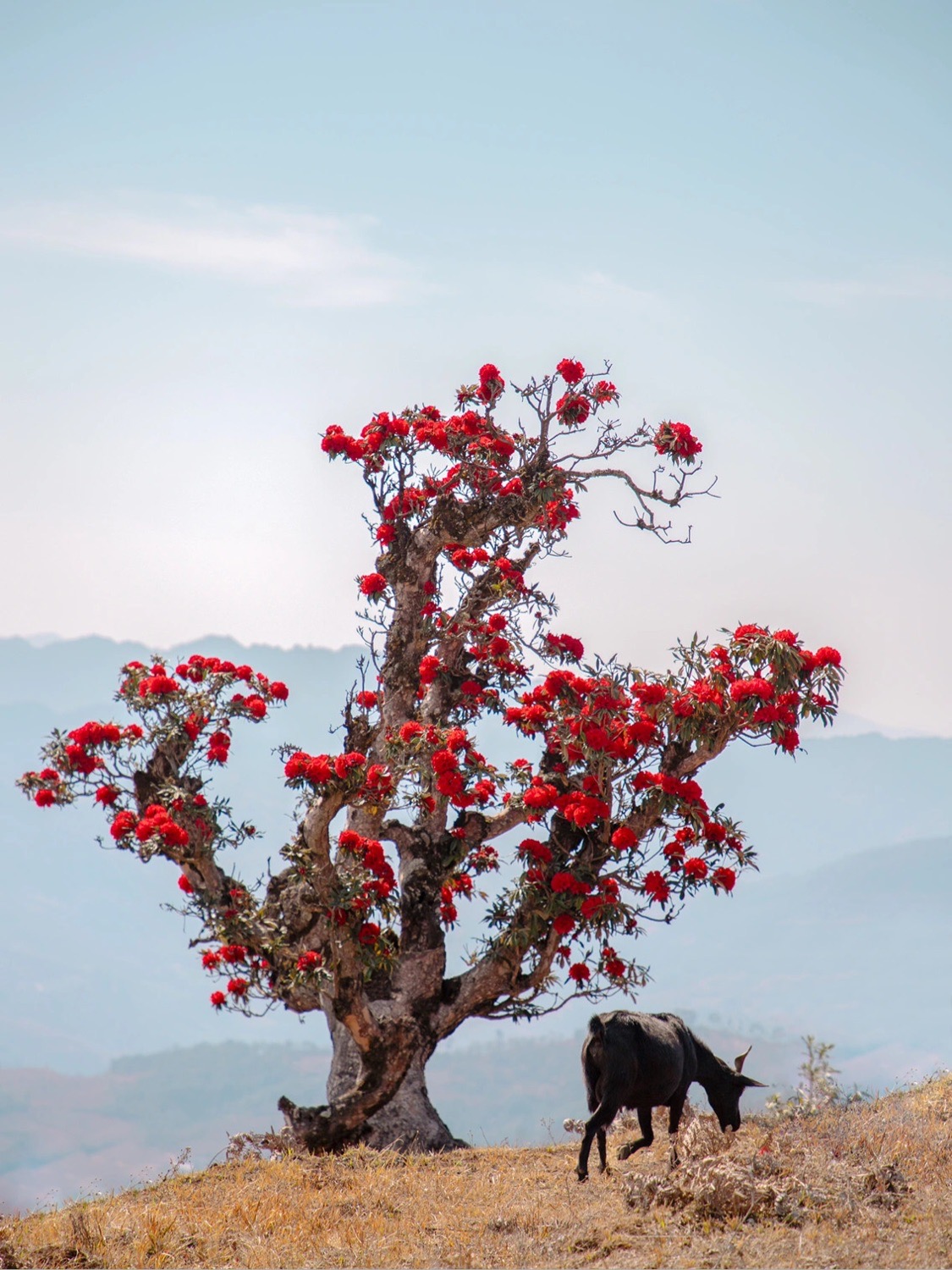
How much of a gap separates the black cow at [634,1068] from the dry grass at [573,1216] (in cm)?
53

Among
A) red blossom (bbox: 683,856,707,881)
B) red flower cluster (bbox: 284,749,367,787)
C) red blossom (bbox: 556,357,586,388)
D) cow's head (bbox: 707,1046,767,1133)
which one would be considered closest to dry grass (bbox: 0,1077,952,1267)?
cow's head (bbox: 707,1046,767,1133)

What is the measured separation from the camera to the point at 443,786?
1498cm

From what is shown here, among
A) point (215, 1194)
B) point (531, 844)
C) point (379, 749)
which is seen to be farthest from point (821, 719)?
point (215, 1194)

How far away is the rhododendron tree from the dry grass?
2857 mm

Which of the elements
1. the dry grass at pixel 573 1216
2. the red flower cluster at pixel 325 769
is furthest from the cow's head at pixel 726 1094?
the red flower cluster at pixel 325 769

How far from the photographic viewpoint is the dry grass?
33.1 feet

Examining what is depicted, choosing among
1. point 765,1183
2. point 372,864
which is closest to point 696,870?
point 372,864

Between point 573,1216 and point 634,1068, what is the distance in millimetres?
2106

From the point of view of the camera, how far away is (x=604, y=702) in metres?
14.9

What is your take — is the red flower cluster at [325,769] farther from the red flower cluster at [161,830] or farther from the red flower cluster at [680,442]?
the red flower cluster at [680,442]

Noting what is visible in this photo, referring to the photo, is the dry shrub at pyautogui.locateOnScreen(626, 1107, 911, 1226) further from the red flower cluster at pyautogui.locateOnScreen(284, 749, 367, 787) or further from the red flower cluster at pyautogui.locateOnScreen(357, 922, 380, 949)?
the red flower cluster at pyautogui.locateOnScreen(284, 749, 367, 787)

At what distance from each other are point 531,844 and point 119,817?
5.33 metres

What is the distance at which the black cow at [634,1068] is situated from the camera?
1267 cm

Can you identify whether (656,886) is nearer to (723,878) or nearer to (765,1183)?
(723,878)
